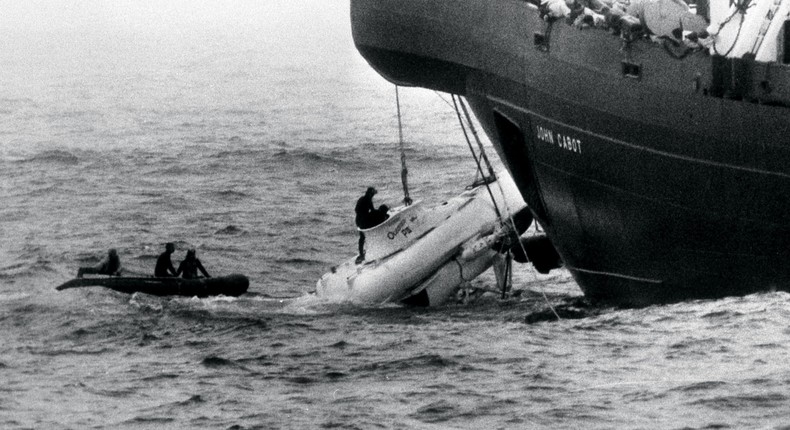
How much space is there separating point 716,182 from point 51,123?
148ft

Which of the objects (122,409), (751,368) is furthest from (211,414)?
(751,368)

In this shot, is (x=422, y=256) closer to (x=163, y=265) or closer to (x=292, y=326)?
(x=292, y=326)

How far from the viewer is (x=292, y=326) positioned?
984 inches

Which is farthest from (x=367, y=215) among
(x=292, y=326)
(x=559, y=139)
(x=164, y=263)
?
(x=559, y=139)

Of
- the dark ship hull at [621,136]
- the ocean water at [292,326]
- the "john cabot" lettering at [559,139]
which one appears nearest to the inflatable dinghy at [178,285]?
the ocean water at [292,326]

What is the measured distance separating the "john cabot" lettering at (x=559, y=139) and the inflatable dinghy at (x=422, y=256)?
1947mm

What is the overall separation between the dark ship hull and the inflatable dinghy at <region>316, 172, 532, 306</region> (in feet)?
4.18

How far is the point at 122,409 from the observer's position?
1953cm

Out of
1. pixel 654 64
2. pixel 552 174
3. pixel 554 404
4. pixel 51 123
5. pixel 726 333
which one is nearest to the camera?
pixel 554 404

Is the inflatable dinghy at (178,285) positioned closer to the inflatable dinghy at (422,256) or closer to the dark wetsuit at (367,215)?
the inflatable dinghy at (422,256)

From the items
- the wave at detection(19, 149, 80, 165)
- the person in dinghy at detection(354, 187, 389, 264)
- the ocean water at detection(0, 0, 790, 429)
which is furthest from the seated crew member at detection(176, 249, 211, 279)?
the wave at detection(19, 149, 80, 165)

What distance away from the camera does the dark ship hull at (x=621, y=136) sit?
22.0 metres

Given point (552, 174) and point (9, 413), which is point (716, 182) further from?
point (9, 413)

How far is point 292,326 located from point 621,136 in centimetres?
592
